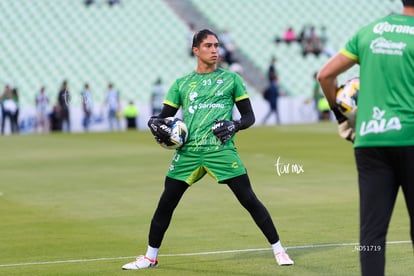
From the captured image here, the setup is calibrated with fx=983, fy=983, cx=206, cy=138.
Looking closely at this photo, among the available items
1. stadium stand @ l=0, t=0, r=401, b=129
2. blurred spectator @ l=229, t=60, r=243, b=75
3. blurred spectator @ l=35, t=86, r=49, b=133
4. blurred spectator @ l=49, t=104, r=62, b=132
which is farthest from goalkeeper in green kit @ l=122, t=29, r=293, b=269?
blurred spectator @ l=229, t=60, r=243, b=75

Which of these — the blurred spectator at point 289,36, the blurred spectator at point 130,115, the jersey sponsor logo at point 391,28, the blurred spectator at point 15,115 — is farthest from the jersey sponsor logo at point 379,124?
the blurred spectator at point 289,36

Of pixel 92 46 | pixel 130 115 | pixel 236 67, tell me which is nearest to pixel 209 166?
pixel 130 115

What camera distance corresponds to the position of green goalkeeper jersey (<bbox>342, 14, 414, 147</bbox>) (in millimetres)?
6137

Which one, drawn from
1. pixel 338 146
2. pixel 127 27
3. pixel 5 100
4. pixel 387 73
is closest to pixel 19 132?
pixel 5 100

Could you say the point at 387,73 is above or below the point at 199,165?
above

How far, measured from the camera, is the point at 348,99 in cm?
643

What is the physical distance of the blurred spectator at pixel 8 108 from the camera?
1352 inches

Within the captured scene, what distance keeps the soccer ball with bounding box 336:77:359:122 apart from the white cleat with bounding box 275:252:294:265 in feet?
8.99

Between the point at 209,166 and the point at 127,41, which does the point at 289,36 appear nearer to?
the point at 127,41

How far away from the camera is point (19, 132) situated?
115 feet

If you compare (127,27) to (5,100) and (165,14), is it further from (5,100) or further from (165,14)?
(5,100)

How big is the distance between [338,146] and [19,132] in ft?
48.1

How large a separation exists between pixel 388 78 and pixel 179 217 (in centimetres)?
684

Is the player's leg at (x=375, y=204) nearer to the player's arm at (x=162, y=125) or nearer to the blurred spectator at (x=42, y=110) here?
the player's arm at (x=162, y=125)
